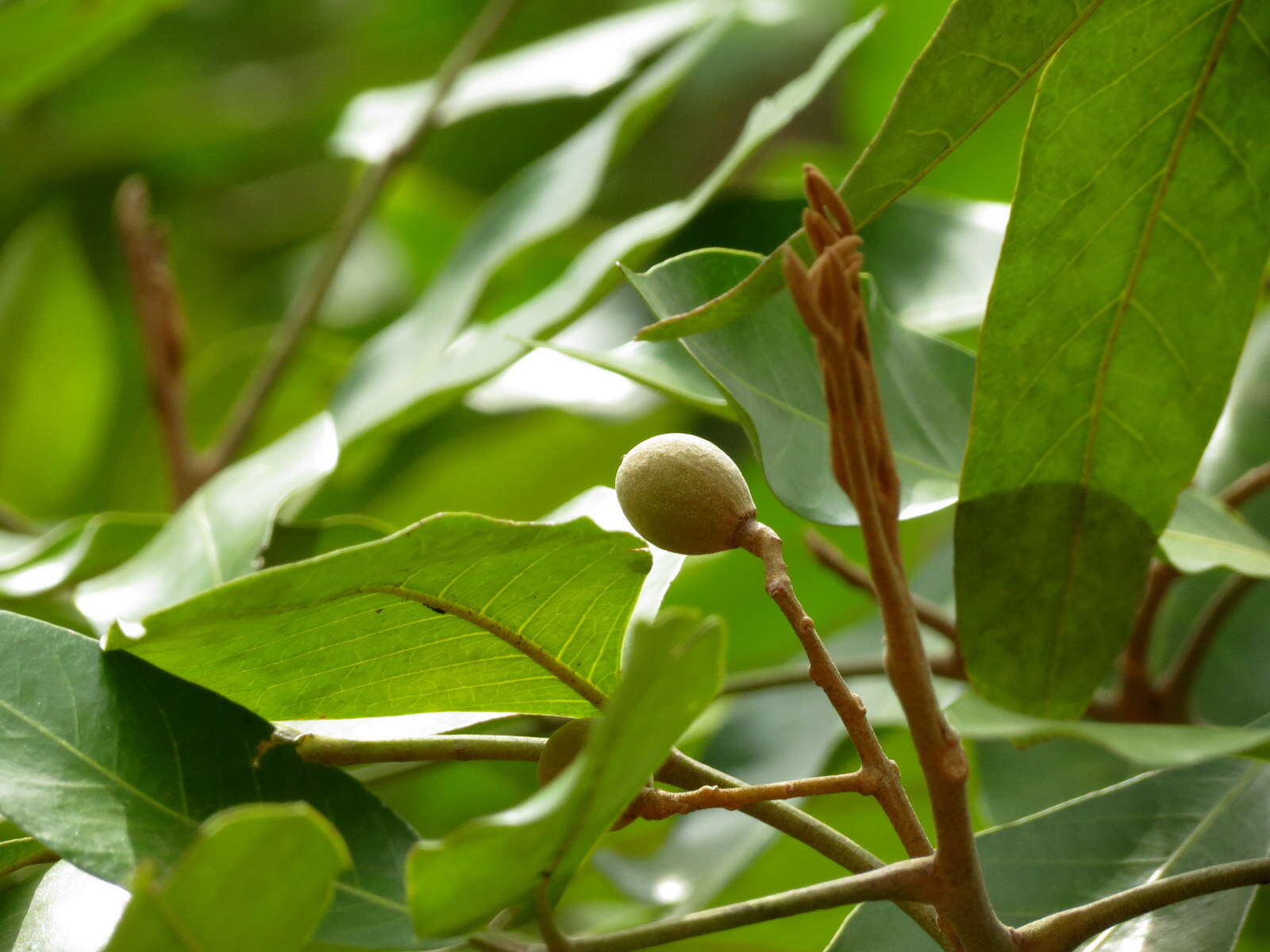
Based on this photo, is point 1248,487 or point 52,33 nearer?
point 1248,487

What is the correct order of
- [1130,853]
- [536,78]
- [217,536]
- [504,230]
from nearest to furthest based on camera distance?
[1130,853] → [217,536] → [504,230] → [536,78]

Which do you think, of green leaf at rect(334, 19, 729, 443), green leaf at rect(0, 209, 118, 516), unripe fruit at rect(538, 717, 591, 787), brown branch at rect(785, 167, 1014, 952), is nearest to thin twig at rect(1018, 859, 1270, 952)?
brown branch at rect(785, 167, 1014, 952)

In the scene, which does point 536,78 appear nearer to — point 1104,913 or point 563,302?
point 563,302

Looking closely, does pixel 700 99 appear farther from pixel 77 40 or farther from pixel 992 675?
pixel 992 675

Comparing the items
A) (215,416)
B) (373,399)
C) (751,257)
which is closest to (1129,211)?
(751,257)

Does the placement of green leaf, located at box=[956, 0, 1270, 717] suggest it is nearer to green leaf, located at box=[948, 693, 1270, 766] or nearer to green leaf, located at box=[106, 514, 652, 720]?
green leaf, located at box=[948, 693, 1270, 766]

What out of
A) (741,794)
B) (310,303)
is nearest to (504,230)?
(310,303)
